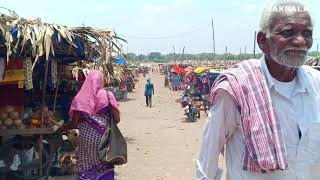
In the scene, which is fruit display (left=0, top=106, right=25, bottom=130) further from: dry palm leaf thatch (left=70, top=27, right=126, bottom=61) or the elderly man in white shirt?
the elderly man in white shirt

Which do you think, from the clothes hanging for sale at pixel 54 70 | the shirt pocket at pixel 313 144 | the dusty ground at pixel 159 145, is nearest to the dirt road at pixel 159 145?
the dusty ground at pixel 159 145

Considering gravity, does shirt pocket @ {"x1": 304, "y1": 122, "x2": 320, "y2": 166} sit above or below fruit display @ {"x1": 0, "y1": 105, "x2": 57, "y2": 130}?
above

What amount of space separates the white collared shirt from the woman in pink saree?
3178 mm

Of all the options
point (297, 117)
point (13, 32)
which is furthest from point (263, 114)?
point (13, 32)

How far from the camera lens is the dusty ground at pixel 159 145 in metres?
8.52

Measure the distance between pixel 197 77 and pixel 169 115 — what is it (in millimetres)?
9104

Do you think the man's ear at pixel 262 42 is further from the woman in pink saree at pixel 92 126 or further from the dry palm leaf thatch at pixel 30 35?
the dry palm leaf thatch at pixel 30 35

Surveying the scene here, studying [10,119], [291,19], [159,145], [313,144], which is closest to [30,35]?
[10,119]

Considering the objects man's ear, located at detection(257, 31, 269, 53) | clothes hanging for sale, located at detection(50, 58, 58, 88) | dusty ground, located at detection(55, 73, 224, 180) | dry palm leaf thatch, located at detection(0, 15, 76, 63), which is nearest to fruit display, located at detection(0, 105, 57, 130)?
clothes hanging for sale, located at detection(50, 58, 58, 88)

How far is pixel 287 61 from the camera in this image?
2.09 metres

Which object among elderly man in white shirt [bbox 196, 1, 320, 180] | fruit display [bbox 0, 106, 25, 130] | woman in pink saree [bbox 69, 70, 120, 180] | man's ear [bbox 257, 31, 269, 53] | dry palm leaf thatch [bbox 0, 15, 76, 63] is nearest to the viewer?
elderly man in white shirt [bbox 196, 1, 320, 180]

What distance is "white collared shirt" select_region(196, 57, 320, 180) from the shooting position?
2.05m

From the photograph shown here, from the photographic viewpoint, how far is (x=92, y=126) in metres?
5.32

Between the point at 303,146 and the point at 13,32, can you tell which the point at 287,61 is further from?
the point at 13,32
